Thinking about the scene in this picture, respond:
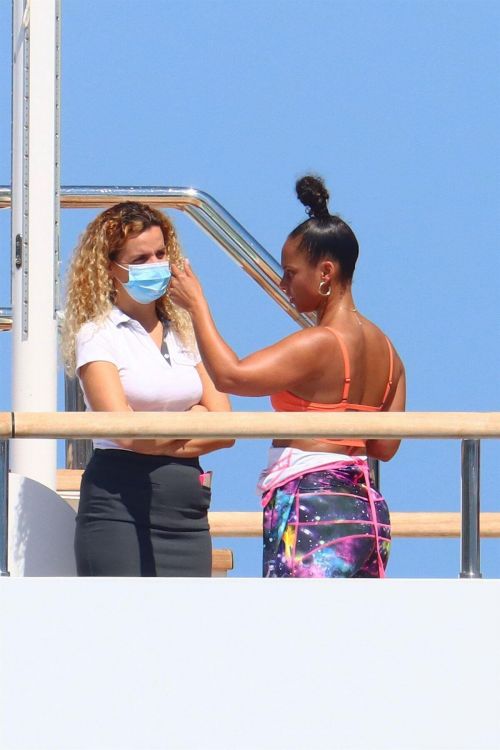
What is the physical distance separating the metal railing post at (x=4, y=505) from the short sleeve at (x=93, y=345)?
0.37 metres

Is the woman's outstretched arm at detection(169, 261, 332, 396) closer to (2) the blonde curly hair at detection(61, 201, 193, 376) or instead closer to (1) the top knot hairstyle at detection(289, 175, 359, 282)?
(1) the top knot hairstyle at detection(289, 175, 359, 282)

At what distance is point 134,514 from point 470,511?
2.47 ft

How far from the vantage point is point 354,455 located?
3.70m

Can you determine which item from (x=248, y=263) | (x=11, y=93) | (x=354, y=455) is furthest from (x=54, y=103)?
(x=354, y=455)

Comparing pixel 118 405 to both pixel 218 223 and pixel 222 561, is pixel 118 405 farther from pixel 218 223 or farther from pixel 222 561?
pixel 218 223

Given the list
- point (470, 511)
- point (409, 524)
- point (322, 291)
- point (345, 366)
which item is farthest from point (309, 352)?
point (409, 524)

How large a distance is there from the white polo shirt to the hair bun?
18.5 inches

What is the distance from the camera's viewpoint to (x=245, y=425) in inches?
133

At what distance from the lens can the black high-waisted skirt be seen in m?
3.71

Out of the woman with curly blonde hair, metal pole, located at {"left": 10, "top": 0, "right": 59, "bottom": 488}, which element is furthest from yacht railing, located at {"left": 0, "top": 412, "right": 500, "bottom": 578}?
metal pole, located at {"left": 10, "top": 0, "right": 59, "bottom": 488}
